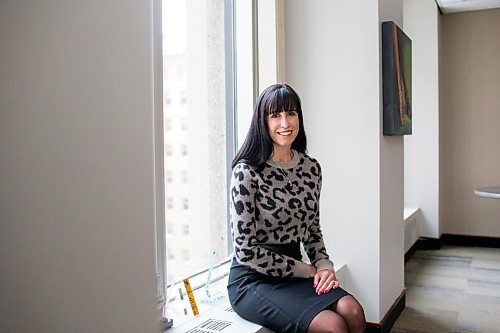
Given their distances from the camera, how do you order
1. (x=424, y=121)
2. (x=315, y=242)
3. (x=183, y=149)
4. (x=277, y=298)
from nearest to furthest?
(x=277, y=298), (x=315, y=242), (x=183, y=149), (x=424, y=121)

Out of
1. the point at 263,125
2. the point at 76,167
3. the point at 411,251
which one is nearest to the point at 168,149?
the point at 263,125

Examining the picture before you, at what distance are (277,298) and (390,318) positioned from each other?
1.46 m

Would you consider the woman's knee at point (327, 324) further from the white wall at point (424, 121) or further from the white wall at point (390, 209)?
the white wall at point (424, 121)

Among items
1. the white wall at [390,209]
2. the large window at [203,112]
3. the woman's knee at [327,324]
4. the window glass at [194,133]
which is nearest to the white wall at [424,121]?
the white wall at [390,209]

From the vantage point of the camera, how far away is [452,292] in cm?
390

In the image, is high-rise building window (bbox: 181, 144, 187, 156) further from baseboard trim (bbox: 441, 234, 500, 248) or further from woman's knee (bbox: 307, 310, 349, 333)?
baseboard trim (bbox: 441, 234, 500, 248)

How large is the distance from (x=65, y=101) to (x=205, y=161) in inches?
58.8

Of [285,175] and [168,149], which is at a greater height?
[168,149]

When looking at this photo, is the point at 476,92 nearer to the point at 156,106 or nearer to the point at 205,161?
the point at 205,161

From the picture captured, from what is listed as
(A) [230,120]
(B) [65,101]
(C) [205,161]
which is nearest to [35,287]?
(B) [65,101]

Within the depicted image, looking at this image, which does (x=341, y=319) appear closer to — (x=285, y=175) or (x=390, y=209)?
(x=285, y=175)

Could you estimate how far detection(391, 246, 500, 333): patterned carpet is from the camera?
3.20m

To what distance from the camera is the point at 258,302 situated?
2.02 metres

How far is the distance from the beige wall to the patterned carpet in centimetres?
49
